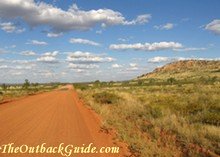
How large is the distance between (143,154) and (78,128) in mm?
6014

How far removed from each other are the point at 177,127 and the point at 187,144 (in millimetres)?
2810

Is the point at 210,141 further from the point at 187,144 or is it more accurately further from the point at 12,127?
the point at 12,127

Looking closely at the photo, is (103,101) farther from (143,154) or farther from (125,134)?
(143,154)

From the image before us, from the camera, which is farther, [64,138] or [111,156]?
[64,138]

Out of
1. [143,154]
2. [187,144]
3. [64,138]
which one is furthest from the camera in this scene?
[64,138]

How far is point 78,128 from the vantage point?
49.2ft

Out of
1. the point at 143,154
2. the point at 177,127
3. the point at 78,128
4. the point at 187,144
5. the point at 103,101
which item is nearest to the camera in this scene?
the point at 143,154

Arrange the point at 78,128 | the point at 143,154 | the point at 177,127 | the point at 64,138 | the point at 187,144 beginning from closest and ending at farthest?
the point at 143,154 → the point at 187,144 → the point at 64,138 → the point at 177,127 → the point at 78,128

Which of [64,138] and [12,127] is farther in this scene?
[12,127]

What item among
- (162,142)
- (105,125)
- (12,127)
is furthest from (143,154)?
Result: (12,127)

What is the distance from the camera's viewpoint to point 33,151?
32.8ft

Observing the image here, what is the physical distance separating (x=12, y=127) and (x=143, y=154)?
762 cm

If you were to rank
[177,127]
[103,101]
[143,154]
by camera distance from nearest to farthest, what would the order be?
[143,154] → [177,127] → [103,101]

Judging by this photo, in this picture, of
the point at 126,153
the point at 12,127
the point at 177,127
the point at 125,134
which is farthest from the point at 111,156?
the point at 12,127
